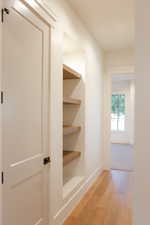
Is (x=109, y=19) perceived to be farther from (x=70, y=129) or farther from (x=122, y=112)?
(x=122, y=112)

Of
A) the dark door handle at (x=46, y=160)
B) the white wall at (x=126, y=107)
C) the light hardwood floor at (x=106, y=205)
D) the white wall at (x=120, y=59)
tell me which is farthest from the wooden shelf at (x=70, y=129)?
the white wall at (x=126, y=107)


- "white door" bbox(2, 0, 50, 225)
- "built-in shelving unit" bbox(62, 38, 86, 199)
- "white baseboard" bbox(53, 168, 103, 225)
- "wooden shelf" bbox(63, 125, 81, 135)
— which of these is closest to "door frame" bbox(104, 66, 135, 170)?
"white baseboard" bbox(53, 168, 103, 225)

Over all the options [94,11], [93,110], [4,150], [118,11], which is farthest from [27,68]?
[93,110]

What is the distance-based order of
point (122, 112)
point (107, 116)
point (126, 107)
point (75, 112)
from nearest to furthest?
point (75, 112) → point (107, 116) → point (126, 107) → point (122, 112)

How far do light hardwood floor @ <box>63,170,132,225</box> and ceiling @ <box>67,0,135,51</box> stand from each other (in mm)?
2881

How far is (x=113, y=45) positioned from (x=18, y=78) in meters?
3.34

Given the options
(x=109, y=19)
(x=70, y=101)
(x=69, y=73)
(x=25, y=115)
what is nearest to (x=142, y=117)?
(x=25, y=115)

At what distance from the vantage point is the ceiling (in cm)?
268

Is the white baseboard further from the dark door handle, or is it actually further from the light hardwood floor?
the dark door handle

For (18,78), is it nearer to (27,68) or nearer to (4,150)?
(27,68)

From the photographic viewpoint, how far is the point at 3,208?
1391 mm

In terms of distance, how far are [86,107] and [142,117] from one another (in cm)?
244

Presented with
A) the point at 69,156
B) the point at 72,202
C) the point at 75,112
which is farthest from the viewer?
the point at 75,112

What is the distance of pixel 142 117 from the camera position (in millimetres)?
1016
